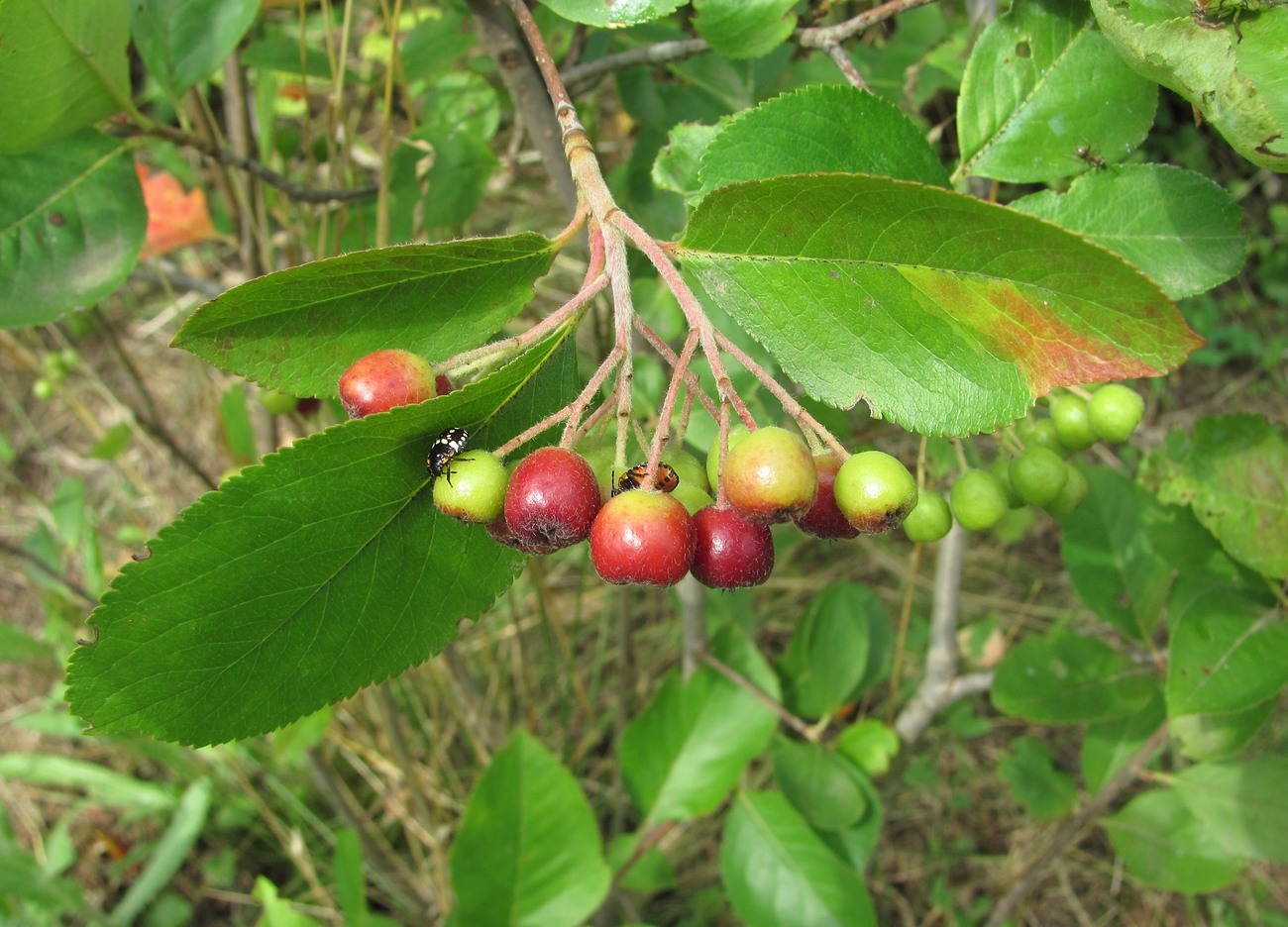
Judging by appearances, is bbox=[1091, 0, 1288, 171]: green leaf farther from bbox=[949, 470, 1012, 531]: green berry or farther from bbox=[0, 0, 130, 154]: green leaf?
bbox=[0, 0, 130, 154]: green leaf

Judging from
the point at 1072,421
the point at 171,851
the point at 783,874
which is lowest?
the point at 171,851

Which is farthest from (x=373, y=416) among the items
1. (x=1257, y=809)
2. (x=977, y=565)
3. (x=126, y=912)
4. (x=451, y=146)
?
(x=977, y=565)

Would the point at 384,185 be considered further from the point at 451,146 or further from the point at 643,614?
the point at 643,614

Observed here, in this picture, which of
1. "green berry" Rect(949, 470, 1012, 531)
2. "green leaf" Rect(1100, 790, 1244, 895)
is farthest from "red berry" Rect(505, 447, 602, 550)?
"green leaf" Rect(1100, 790, 1244, 895)

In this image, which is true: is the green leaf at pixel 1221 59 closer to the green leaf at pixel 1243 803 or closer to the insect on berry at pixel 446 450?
the insect on berry at pixel 446 450

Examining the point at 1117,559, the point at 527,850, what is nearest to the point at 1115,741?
the point at 1117,559

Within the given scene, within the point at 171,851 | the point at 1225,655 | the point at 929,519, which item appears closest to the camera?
the point at 929,519

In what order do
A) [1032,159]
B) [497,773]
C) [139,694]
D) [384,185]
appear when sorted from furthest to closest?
[497,773], [384,185], [1032,159], [139,694]

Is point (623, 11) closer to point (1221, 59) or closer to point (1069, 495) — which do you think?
point (1221, 59)
